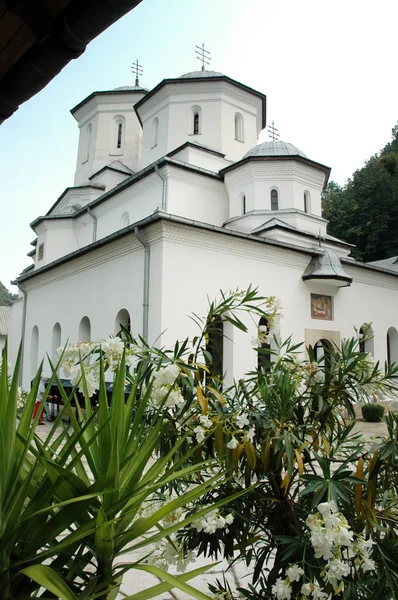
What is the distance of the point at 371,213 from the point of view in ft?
120

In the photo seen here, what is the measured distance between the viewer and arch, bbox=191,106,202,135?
698 inches

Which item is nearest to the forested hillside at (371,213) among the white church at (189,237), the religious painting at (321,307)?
the white church at (189,237)

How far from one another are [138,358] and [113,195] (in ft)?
52.5

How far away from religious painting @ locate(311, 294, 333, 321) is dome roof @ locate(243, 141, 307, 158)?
5539 millimetres

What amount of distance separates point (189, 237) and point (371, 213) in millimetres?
30227

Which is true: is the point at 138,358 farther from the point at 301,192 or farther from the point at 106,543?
the point at 301,192

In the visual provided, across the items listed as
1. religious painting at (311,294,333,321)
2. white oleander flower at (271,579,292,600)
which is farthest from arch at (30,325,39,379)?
white oleander flower at (271,579,292,600)

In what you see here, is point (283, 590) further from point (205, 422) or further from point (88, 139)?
point (88, 139)

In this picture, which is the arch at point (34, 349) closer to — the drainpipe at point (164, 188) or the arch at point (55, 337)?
the arch at point (55, 337)

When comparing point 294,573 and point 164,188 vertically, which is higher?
point 164,188

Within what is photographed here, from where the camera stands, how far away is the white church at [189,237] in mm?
10594

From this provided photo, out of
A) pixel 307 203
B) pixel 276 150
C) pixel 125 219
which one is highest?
pixel 276 150

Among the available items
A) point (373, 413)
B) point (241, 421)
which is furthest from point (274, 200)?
point (241, 421)

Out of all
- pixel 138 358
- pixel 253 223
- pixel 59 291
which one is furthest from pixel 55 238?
pixel 138 358
